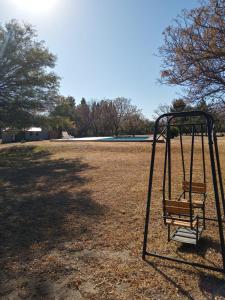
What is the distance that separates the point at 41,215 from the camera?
18.3 feet

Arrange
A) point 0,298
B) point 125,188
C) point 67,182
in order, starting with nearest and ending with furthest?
1. point 0,298
2. point 125,188
3. point 67,182

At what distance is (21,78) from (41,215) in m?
13.9

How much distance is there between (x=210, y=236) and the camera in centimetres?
436

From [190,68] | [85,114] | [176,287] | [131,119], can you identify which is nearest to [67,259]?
[176,287]

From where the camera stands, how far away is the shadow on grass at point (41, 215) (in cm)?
414

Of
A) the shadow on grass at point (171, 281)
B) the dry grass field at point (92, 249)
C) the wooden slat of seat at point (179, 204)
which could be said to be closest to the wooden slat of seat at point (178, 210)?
the wooden slat of seat at point (179, 204)

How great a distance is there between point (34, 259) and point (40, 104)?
50.6 feet

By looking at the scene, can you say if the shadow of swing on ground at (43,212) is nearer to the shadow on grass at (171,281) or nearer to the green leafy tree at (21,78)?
the shadow on grass at (171,281)

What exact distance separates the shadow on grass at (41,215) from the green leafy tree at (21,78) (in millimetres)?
A: 8732

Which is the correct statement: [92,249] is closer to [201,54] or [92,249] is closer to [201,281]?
[201,281]

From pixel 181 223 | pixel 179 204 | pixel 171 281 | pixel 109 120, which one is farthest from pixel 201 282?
pixel 109 120

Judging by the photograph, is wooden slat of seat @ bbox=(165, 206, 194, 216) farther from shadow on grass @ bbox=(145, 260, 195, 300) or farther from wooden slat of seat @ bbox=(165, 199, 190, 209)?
shadow on grass @ bbox=(145, 260, 195, 300)

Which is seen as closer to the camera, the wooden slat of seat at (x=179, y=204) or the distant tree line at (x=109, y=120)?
the wooden slat of seat at (x=179, y=204)

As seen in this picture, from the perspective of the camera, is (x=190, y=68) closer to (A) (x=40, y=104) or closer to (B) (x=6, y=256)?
(B) (x=6, y=256)
